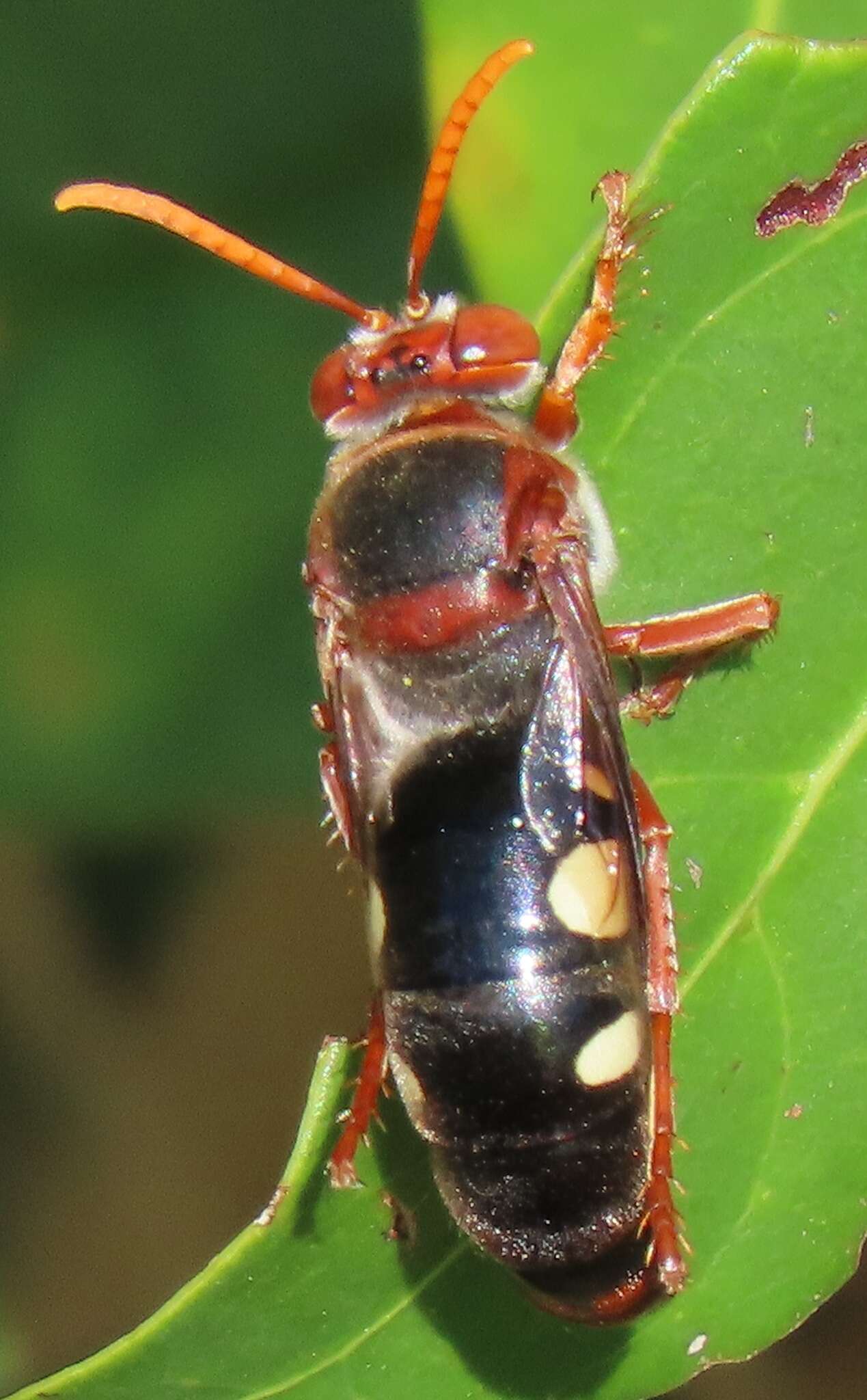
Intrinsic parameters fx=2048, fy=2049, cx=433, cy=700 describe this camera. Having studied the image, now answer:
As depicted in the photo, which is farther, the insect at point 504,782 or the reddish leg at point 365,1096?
the reddish leg at point 365,1096

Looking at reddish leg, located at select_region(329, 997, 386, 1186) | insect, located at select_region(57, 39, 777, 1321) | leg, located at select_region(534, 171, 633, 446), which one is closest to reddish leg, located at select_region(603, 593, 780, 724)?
insect, located at select_region(57, 39, 777, 1321)

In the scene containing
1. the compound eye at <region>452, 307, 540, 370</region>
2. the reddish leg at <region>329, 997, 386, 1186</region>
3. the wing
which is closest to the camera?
the wing

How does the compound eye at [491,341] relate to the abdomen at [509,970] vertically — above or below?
above

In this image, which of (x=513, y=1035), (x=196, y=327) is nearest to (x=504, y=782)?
(x=513, y=1035)

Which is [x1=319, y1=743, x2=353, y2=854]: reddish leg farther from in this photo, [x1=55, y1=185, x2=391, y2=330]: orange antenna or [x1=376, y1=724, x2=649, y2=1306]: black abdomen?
[x1=55, y1=185, x2=391, y2=330]: orange antenna

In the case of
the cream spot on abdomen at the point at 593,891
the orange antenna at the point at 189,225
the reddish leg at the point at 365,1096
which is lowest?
the reddish leg at the point at 365,1096

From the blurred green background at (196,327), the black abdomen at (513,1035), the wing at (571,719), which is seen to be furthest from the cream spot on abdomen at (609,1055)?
the blurred green background at (196,327)

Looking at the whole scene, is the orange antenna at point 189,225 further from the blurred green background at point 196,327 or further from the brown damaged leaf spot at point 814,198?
the brown damaged leaf spot at point 814,198
